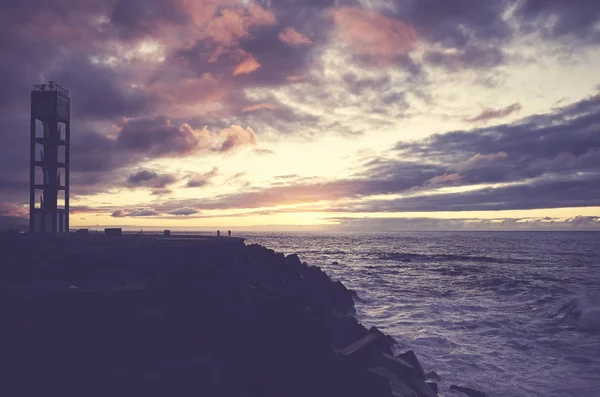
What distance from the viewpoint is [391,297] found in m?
26.0

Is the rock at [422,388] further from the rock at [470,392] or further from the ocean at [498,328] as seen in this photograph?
the rock at [470,392]

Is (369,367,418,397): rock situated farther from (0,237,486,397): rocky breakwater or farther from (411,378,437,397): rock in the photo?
(411,378,437,397): rock

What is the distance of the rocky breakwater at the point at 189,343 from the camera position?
7660 mm

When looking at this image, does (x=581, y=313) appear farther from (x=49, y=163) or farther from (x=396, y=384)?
(x=49, y=163)

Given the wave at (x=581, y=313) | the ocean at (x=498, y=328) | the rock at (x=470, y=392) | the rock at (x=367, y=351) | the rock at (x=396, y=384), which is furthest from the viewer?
the wave at (x=581, y=313)

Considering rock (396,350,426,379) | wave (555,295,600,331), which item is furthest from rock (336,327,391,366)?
wave (555,295,600,331)

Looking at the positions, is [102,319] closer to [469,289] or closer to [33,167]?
[33,167]

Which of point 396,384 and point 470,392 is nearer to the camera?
point 396,384

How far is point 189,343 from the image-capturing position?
9023 millimetres

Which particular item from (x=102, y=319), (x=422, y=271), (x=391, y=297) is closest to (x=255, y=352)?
(x=102, y=319)

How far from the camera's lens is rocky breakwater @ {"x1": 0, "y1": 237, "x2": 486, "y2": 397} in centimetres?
766

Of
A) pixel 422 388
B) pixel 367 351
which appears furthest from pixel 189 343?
pixel 422 388

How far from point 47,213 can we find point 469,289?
32.8 metres

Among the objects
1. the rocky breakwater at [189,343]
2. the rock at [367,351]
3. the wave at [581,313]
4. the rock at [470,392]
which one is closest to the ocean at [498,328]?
the wave at [581,313]
